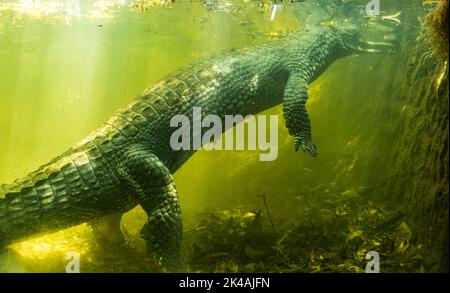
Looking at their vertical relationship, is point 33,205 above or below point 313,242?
above

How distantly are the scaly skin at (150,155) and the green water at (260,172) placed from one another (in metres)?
0.64

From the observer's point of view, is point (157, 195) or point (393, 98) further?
Result: point (393, 98)

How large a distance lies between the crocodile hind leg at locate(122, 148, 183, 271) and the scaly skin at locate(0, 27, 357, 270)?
12mm

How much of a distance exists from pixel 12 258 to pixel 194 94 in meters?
3.14

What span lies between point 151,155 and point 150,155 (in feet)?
0.05

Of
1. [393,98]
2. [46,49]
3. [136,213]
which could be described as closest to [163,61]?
[46,49]

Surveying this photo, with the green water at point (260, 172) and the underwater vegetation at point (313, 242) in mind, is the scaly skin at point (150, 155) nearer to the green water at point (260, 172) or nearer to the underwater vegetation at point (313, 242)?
the green water at point (260, 172)

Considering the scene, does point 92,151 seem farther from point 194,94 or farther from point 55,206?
point 194,94

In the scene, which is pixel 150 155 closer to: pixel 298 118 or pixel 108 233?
pixel 108 233

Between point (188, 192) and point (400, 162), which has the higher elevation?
point (400, 162)

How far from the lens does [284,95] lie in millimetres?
6176

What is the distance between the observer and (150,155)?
4.86 meters

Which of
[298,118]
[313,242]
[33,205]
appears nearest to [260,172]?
[298,118]

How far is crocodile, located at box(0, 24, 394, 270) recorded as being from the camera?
14.4 ft
